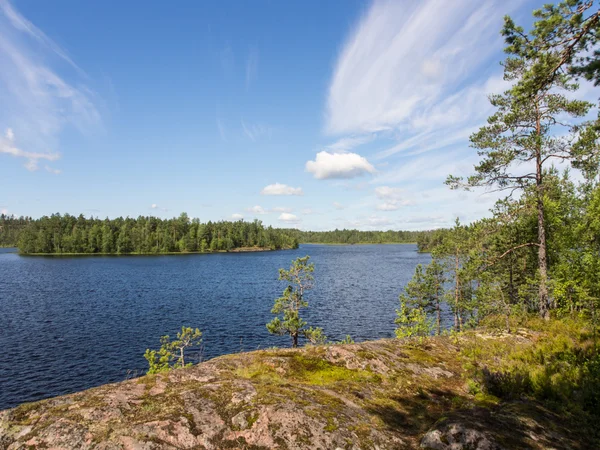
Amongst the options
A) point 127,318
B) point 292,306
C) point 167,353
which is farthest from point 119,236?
point 167,353

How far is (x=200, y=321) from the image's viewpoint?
1699 inches

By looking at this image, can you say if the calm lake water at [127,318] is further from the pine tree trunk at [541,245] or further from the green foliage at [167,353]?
the pine tree trunk at [541,245]

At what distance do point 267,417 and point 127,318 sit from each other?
45765mm

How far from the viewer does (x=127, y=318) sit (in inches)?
A: 1737

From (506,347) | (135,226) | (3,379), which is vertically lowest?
(3,379)

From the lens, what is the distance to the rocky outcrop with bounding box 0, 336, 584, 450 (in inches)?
189

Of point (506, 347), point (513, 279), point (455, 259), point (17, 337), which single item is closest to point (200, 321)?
point (17, 337)

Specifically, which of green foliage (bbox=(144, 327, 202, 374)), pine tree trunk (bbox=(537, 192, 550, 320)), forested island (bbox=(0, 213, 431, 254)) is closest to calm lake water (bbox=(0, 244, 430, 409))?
green foliage (bbox=(144, 327, 202, 374))

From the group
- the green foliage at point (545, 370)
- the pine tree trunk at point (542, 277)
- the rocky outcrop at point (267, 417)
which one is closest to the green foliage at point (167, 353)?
the rocky outcrop at point (267, 417)

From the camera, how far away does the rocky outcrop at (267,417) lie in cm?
479

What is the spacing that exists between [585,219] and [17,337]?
52.6 metres

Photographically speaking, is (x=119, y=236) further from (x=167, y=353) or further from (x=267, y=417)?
(x=267, y=417)

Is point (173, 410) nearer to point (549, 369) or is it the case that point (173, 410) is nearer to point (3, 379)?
point (549, 369)

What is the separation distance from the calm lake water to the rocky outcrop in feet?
81.1
